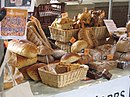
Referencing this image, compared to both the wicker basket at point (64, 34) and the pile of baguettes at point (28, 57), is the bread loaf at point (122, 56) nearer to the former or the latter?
the wicker basket at point (64, 34)

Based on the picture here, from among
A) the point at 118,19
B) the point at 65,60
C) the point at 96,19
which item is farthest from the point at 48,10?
the point at 118,19

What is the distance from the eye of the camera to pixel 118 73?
71.6 inches

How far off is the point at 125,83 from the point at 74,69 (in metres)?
0.40

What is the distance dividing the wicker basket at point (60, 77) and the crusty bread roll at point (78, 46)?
36cm

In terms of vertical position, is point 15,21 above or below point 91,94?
above

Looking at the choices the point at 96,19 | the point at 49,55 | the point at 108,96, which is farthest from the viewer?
the point at 96,19

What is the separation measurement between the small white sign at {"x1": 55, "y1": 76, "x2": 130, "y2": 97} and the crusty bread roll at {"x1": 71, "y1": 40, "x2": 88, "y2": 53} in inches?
15.0

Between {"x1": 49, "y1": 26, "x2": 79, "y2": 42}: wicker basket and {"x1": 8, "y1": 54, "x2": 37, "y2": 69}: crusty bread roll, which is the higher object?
{"x1": 49, "y1": 26, "x2": 79, "y2": 42}: wicker basket

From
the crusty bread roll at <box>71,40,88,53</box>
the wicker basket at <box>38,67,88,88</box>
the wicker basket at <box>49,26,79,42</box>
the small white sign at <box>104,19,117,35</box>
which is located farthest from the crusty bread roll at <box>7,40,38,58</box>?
the small white sign at <box>104,19,117,35</box>

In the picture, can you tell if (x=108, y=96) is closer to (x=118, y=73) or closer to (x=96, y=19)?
(x=118, y=73)

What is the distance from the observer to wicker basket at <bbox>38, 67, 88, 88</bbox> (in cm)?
150

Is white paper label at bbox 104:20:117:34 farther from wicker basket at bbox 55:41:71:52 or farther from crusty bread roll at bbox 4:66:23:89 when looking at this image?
crusty bread roll at bbox 4:66:23:89

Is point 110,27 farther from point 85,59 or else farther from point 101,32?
point 85,59

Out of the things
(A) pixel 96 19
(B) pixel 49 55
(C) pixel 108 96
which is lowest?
(C) pixel 108 96
